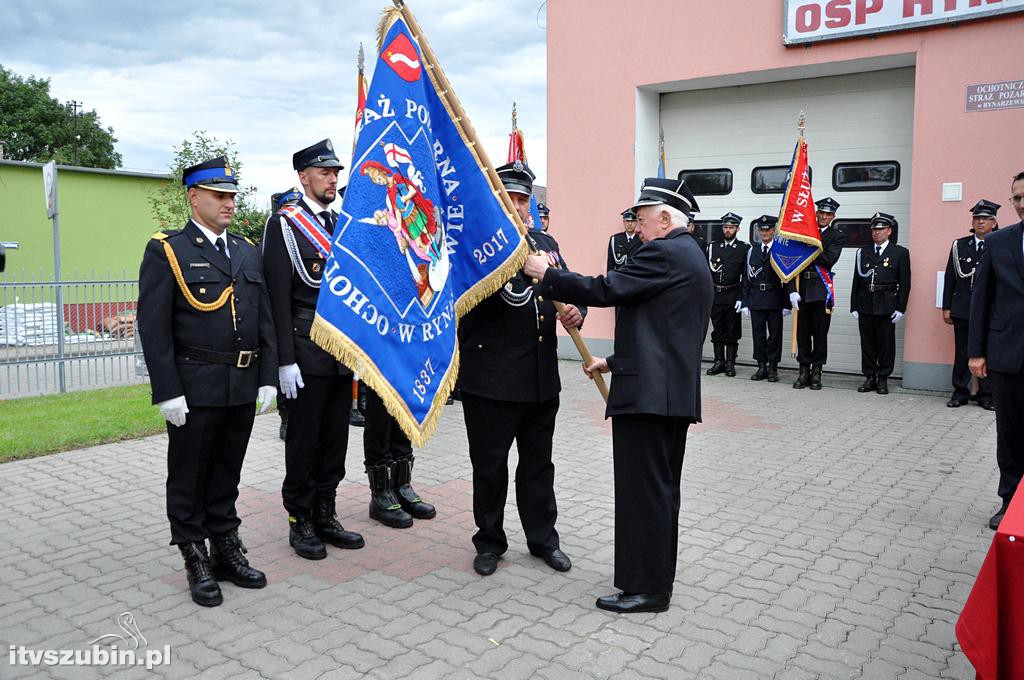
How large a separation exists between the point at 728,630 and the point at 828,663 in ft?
1.49

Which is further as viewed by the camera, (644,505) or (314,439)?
(314,439)

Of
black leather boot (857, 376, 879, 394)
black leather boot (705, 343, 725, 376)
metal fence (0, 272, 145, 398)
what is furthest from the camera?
→ black leather boot (705, 343, 725, 376)

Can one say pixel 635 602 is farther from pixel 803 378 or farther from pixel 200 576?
pixel 803 378

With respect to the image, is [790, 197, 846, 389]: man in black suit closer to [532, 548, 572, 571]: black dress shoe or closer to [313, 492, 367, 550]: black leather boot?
[532, 548, 572, 571]: black dress shoe

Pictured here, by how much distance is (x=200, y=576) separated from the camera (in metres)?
4.05

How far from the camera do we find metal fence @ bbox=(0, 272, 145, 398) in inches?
412

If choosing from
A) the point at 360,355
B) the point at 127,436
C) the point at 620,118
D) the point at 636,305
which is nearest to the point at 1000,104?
the point at 620,118

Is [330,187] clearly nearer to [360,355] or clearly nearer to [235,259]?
[235,259]

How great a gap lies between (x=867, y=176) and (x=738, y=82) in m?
2.21

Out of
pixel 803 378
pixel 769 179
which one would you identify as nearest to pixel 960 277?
pixel 803 378

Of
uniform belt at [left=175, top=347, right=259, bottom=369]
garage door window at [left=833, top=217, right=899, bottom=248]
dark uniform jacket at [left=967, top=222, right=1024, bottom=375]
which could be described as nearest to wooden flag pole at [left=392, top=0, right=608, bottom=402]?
uniform belt at [left=175, top=347, right=259, bottom=369]

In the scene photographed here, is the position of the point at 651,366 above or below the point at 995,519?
above

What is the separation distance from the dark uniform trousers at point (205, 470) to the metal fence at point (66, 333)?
7324mm

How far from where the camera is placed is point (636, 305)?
388 cm
